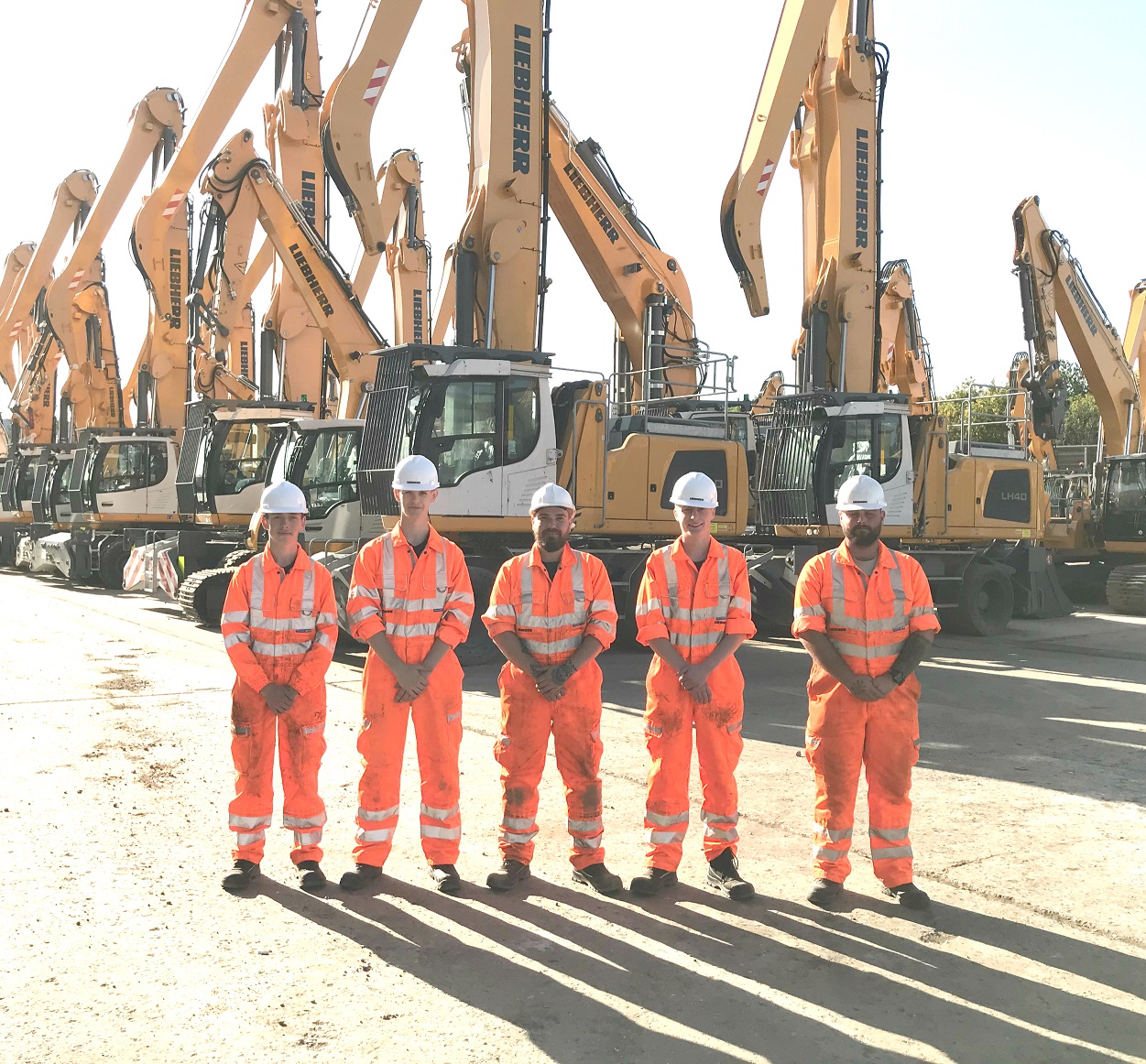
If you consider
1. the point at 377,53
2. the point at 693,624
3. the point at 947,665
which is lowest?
the point at 947,665

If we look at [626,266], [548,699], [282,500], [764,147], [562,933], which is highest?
[764,147]

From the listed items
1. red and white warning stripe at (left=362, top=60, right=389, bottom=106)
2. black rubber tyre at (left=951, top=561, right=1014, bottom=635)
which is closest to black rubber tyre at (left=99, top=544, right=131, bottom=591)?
red and white warning stripe at (left=362, top=60, right=389, bottom=106)

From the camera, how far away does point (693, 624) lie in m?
4.96

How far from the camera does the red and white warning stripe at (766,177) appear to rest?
14.0 metres

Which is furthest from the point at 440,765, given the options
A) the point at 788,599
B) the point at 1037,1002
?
the point at 788,599

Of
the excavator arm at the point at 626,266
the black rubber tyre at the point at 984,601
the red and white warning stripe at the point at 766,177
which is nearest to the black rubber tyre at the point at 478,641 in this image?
the excavator arm at the point at 626,266

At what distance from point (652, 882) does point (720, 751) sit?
2.14 feet

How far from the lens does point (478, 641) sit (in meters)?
11.2

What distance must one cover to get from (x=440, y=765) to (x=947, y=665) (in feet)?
28.0

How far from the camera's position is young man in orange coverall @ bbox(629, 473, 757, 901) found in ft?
16.0

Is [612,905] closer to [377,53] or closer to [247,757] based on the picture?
[247,757]

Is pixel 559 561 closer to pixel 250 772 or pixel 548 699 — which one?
pixel 548 699

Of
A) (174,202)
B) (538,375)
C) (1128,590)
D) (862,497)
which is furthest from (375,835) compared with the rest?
(174,202)

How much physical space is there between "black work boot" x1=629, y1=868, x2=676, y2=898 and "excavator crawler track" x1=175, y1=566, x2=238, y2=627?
33.4ft
